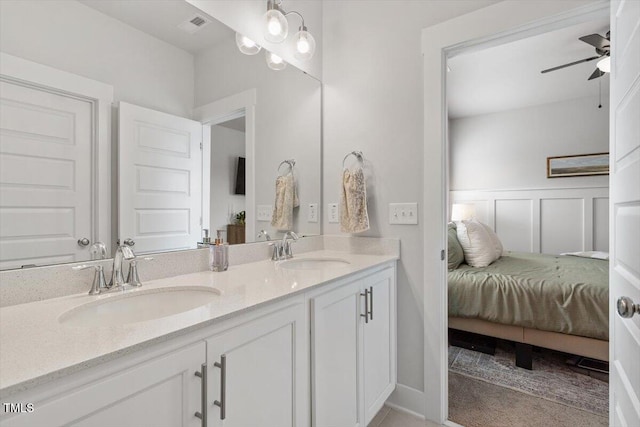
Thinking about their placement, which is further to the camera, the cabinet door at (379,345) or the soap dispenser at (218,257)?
the cabinet door at (379,345)

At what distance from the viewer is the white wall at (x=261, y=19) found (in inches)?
58.8

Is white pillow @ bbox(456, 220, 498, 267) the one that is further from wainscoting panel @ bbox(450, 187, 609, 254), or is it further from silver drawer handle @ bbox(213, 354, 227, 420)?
silver drawer handle @ bbox(213, 354, 227, 420)

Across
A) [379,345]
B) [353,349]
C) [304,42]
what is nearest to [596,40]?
[304,42]

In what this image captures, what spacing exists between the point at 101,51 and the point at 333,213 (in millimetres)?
1422

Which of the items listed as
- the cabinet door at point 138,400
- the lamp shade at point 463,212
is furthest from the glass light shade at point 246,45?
the lamp shade at point 463,212

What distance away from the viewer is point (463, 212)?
4613 mm

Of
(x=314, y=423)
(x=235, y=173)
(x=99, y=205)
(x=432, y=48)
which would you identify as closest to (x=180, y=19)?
(x=235, y=173)

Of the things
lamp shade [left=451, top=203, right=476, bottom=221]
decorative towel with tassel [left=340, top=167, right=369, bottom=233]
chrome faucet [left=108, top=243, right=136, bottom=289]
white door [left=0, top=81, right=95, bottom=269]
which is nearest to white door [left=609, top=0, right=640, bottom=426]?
decorative towel with tassel [left=340, top=167, right=369, bottom=233]

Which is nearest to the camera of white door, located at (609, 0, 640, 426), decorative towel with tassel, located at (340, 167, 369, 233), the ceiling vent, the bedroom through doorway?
white door, located at (609, 0, 640, 426)

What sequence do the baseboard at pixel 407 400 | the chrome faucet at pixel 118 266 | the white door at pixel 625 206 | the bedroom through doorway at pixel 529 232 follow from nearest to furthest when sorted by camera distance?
the white door at pixel 625 206 < the chrome faucet at pixel 118 266 < the baseboard at pixel 407 400 < the bedroom through doorway at pixel 529 232

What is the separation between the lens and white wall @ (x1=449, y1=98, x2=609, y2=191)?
13.2ft

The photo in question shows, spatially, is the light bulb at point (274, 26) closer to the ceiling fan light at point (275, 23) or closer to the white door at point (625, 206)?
the ceiling fan light at point (275, 23)

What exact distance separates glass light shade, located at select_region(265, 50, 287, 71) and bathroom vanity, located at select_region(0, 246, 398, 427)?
1.13 metres

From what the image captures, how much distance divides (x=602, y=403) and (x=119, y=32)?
3022mm
